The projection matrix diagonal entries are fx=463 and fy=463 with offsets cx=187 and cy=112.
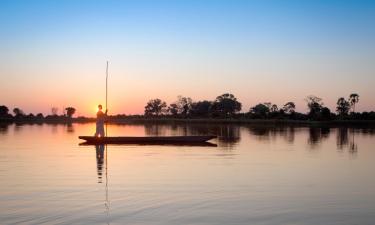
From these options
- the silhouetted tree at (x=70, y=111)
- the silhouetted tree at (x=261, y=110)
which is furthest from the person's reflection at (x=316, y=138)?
the silhouetted tree at (x=70, y=111)

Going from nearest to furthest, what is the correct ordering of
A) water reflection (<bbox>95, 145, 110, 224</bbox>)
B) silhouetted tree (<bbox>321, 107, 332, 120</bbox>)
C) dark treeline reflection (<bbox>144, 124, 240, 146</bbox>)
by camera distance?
1. water reflection (<bbox>95, 145, 110, 224</bbox>)
2. dark treeline reflection (<bbox>144, 124, 240, 146</bbox>)
3. silhouetted tree (<bbox>321, 107, 332, 120</bbox>)

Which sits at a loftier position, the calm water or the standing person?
the standing person

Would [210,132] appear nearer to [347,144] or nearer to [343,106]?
[347,144]

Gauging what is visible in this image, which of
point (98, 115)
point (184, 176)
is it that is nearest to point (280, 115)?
point (98, 115)

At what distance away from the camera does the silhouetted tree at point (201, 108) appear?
120625 millimetres

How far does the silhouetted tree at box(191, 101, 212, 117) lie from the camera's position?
396 ft

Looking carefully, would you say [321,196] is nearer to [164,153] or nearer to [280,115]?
[164,153]

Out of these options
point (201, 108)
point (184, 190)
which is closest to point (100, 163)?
point (184, 190)

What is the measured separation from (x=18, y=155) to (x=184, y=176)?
8721 mm

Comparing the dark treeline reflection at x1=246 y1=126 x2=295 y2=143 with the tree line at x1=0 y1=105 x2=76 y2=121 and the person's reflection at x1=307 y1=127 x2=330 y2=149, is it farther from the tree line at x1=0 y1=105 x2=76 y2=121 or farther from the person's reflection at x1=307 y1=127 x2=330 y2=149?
the tree line at x1=0 y1=105 x2=76 y2=121

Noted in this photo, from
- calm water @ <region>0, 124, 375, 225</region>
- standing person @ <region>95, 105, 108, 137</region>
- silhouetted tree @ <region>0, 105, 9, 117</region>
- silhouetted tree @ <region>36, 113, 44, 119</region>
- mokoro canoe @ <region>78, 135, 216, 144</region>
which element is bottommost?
calm water @ <region>0, 124, 375, 225</region>

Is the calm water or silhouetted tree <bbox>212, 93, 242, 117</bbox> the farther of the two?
silhouetted tree <bbox>212, 93, 242, 117</bbox>

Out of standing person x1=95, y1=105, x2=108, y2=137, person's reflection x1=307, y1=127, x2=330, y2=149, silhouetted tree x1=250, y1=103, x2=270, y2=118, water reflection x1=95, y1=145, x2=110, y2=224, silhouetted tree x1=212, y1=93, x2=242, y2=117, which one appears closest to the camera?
water reflection x1=95, y1=145, x2=110, y2=224

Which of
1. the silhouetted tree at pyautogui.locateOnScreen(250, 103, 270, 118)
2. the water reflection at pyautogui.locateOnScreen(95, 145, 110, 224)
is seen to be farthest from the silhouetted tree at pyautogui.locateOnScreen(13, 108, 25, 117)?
the water reflection at pyautogui.locateOnScreen(95, 145, 110, 224)
